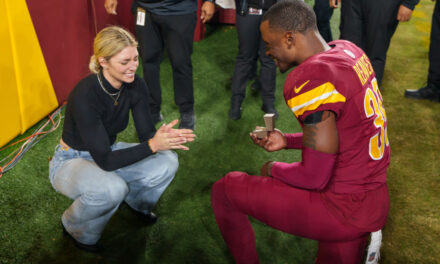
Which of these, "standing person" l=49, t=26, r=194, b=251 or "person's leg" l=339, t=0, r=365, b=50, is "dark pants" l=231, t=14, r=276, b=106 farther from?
"standing person" l=49, t=26, r=194, b=251

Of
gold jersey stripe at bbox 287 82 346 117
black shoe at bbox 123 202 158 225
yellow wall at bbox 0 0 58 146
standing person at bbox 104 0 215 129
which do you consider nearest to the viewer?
gold jersey stripe at bbox 287 82 346 117

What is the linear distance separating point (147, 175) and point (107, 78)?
22.2 inches

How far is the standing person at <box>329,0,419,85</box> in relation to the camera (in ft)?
10.7

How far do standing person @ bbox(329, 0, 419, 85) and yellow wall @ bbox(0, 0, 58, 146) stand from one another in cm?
257

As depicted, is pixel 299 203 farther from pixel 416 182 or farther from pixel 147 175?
pixel 416 182

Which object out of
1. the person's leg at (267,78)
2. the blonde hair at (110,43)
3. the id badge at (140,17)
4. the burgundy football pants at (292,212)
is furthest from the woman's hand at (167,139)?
the person's leg at (267,78)

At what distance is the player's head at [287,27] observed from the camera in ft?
5.21

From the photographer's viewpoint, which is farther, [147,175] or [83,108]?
[147,175]

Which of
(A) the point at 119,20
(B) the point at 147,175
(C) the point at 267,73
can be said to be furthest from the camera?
(A) the point at 119,20

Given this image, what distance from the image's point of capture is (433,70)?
3.91 meters

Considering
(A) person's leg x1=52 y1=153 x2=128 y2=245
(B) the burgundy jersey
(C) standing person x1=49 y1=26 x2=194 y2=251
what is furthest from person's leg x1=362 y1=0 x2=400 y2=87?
(A) person's leg x1=52 y1=153 x2=128 y2=245

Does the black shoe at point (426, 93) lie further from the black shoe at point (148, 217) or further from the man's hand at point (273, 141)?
the black shoe at point (148, 217)

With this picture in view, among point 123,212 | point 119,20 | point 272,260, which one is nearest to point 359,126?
point 272,260

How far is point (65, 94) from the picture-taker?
349 centimetres
